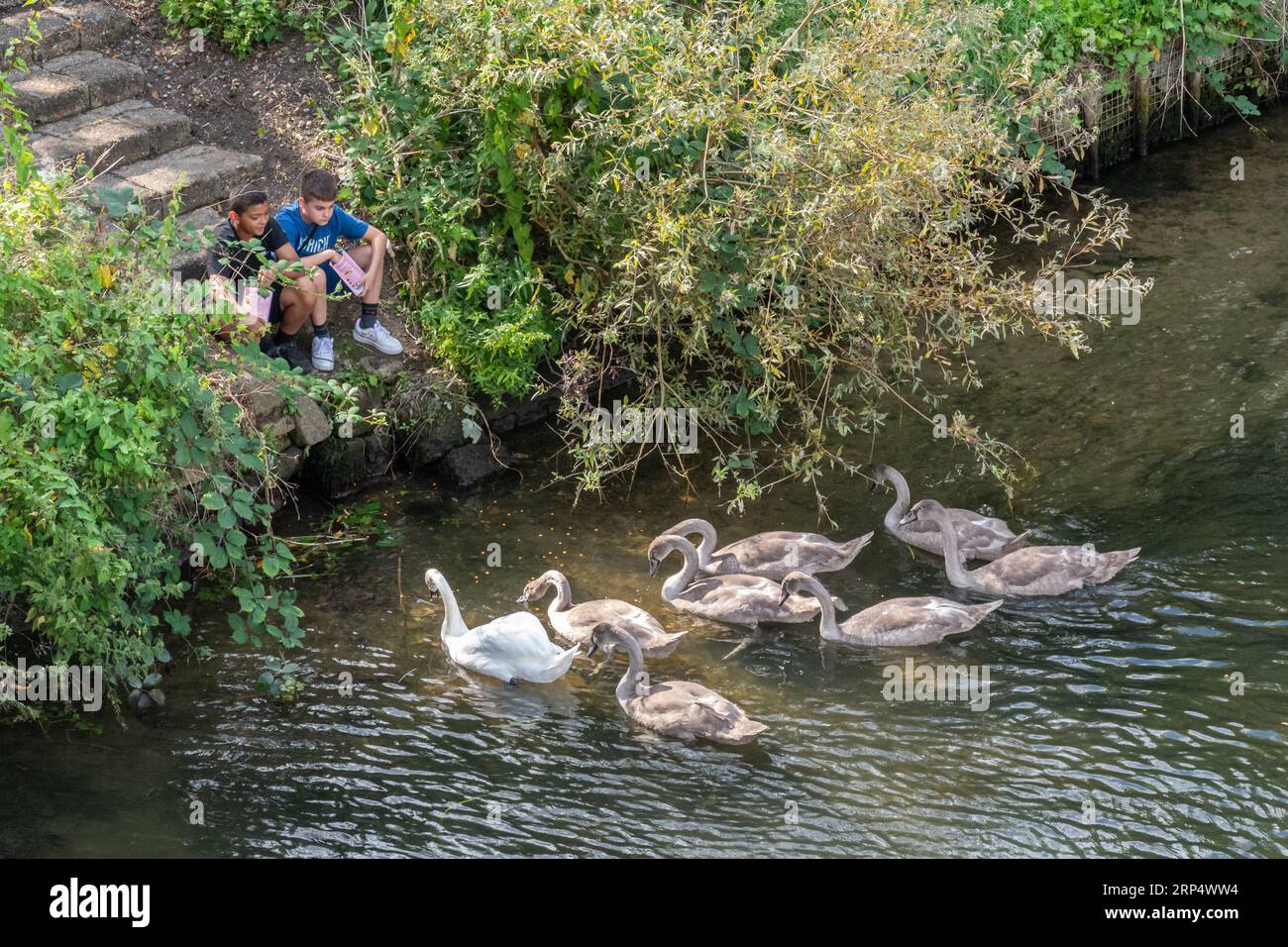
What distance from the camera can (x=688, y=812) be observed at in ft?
22.2

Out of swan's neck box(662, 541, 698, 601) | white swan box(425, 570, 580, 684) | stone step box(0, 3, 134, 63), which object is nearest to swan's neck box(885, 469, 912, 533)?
swan's neck box(662, 541, 698, 601)

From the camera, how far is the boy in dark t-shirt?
28.0ft

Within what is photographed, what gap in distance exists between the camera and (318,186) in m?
9.33

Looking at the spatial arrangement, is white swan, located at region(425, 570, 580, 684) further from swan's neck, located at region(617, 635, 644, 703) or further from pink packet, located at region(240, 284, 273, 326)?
pink packet, located at region(240, 284, 273, 326)

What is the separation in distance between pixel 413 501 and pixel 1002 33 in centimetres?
725

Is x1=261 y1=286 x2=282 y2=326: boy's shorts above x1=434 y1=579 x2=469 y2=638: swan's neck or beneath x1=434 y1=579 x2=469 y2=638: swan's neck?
above

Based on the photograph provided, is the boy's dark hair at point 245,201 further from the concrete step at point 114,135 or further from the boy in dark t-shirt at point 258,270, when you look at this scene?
the concrete step at point 114,135

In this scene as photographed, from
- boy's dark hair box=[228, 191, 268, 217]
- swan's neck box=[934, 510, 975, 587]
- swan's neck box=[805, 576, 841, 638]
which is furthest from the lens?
boy's dark hair box=[228, 191, 268, 217]

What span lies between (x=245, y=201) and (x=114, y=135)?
2317 millimetres

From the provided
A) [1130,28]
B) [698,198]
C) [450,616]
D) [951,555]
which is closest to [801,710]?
[951,555]

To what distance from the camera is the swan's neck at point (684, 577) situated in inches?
338

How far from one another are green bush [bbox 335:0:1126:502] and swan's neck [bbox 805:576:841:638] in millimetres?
898

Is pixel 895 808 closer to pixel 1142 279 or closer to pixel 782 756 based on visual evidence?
pixel 782 756

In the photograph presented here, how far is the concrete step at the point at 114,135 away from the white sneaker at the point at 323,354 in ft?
6.98
